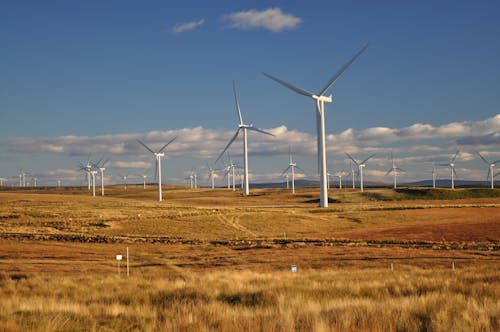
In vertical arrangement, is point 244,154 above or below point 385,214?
above

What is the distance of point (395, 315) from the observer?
37.7 feet

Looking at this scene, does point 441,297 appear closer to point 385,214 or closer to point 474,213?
point 385,214

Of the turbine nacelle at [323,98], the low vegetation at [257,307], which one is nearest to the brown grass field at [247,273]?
the low vegetation at [257,307]

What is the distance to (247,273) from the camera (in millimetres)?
25203

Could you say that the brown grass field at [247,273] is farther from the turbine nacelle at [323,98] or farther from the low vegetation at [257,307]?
the turbine nacelle at [323,98]

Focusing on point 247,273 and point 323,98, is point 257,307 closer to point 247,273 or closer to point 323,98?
point 247,273

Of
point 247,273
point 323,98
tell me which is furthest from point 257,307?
point 323,98

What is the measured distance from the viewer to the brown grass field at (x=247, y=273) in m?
11.5

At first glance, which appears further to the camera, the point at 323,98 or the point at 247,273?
the point at 323,98

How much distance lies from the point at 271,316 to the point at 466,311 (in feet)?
13.7

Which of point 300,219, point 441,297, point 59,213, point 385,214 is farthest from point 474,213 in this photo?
point 441,297

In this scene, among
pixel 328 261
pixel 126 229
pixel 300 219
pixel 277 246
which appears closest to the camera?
pixel 328 261

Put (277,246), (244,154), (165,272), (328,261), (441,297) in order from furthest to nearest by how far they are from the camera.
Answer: (244,154)
(277,246)
(328,261)
(165,272)
(441,297)

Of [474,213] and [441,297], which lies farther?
[474,213]
